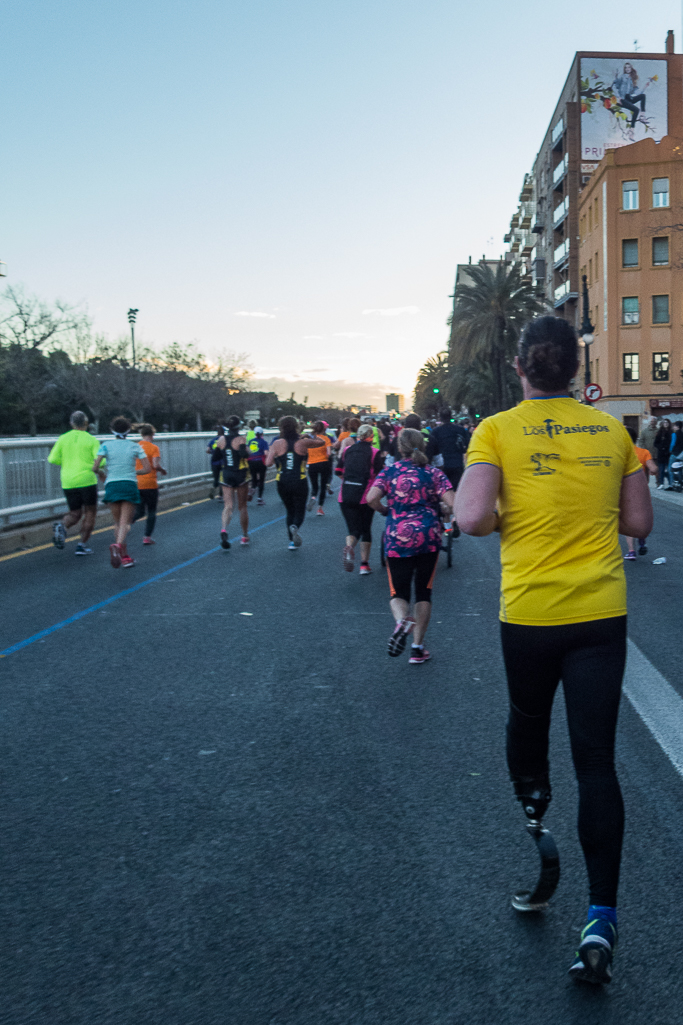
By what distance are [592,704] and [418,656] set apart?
4.18 metres

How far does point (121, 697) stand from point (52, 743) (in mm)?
919

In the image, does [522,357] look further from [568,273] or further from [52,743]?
[568,273]

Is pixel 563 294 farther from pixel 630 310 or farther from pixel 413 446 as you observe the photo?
pixel 413 446

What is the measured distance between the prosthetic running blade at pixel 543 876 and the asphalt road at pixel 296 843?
0.07 meters

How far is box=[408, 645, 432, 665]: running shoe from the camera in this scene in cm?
691

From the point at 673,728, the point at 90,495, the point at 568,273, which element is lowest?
the point at 673,728

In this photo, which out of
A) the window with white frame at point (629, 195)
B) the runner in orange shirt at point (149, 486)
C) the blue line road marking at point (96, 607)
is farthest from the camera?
the window with white frame at point (629, 195)

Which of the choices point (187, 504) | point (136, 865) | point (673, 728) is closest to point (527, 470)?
point (136, 865)

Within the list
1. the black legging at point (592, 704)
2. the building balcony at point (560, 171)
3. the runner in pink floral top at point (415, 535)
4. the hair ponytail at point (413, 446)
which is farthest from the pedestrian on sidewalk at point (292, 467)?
the building balcony at point (560, 171)

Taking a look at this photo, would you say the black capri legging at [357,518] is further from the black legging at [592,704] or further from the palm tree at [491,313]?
the palm tree at [491,313]

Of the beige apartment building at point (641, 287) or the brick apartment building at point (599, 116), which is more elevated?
the brick apartment building at point (599, 116)

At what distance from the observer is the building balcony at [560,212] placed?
66500 mm

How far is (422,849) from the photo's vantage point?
374 cm

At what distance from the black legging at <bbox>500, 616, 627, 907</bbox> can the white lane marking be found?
1.96 metres
